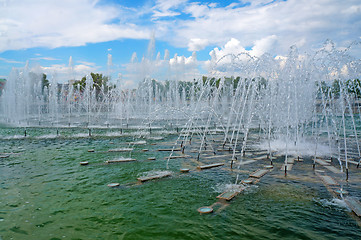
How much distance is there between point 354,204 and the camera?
6.39 m

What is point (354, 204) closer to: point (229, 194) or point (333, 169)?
point (229, 194)

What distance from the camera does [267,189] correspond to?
25.5 ft

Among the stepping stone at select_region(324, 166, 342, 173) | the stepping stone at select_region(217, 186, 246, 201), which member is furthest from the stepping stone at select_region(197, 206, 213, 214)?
the stepping stone at select_region(324, 166, 342, 173)

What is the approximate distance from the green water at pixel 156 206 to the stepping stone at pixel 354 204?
0.23 meters

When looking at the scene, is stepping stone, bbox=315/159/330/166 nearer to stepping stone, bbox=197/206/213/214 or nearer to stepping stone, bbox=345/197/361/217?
stepping stone, bbox=345/197/361/217

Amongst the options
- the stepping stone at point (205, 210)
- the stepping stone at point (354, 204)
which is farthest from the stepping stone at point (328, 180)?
the stepping stone at point (205, 210)

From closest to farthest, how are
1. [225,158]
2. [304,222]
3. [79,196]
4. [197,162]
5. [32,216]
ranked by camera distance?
[304,222], [32,216], [79,196], [197,162], [225,158]

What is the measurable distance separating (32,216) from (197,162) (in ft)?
22.6

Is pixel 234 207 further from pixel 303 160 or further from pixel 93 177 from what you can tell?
pixel 303 160

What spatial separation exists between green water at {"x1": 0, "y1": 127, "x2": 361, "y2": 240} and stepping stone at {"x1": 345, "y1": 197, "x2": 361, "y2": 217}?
0.23m

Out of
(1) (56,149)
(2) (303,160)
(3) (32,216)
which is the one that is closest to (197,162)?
(2) (303,160)

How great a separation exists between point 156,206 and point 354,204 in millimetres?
4946

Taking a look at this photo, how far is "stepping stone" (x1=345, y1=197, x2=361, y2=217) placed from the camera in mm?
5983

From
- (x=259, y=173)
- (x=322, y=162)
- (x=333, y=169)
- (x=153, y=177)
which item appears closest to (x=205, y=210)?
(x=153, y=177)
